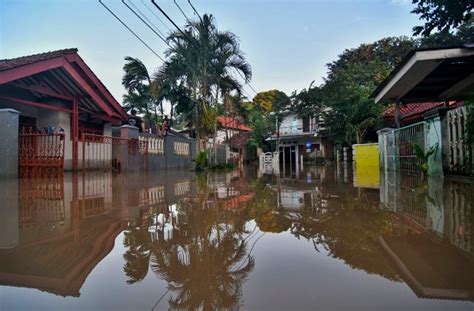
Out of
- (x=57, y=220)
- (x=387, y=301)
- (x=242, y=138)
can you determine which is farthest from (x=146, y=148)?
(x=242, y=138)

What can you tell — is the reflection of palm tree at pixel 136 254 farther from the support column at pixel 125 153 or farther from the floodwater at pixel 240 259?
the support column at pixel 125 153

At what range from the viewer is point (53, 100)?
11.2 m

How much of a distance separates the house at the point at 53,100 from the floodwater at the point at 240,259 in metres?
6.25

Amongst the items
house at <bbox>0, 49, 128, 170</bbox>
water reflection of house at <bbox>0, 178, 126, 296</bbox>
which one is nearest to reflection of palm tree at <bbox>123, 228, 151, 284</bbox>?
water reflection of house at <bbox>0, 178, 126, 296</bbox>

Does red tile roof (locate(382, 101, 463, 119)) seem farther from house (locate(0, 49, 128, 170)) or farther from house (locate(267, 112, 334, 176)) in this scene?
house (locate(0, 49, 128, 170))

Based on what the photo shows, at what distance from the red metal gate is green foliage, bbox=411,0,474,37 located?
1140 cm

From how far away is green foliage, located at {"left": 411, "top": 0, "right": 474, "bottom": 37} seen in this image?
878 centimetres

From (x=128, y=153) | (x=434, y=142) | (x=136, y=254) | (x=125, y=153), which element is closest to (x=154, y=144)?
(x=128, y=153)

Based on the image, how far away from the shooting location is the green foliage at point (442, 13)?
28.8 feet

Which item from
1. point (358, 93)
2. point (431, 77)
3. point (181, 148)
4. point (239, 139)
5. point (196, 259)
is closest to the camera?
point (196, 259)

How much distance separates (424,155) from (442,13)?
5.24 metres

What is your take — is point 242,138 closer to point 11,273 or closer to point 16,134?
point 16,134

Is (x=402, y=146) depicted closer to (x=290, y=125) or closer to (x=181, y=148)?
(x=181, y=148)

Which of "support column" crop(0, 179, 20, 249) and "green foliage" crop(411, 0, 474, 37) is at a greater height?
"green foliage" crop(411, 0, 474, 37)
